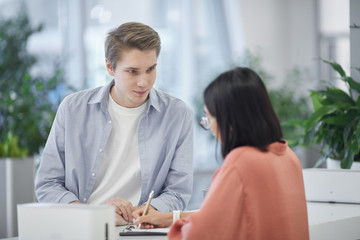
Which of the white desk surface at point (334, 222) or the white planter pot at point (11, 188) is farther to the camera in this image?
the white planter pot at point (11, 188)

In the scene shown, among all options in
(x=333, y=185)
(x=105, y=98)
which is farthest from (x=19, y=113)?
(x=333, y=185)

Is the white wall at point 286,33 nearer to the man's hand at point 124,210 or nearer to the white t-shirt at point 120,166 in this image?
the white t-shirt at point 120,166

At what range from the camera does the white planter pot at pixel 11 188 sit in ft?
14.4

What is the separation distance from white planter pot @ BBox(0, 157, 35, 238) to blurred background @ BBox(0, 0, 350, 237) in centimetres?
28

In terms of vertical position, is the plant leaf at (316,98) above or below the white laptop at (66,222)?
above

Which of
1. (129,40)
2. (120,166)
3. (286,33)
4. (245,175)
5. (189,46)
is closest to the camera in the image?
(245,175)

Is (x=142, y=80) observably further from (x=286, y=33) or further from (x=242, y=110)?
(x=286, y=33)

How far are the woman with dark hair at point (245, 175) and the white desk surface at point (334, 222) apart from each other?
1.38 ft

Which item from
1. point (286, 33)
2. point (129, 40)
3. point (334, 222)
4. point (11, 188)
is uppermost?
point (286, 33)

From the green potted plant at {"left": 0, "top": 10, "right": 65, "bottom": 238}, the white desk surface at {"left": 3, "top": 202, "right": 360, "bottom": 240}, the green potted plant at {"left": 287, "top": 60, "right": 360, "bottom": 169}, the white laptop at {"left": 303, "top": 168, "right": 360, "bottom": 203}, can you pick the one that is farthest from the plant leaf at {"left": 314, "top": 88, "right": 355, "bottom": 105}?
the green potted plant at {"left": 0, "top": 10, "right": 65, "bottom": 238}

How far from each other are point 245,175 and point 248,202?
0.08m

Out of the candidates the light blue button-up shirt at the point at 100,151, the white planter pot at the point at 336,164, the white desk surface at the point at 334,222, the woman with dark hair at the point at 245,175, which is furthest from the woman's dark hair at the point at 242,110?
the white planter pot at the point at 336,164

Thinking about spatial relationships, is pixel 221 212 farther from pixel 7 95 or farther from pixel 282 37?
pixel 282 37

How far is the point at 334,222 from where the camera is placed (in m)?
2.16
